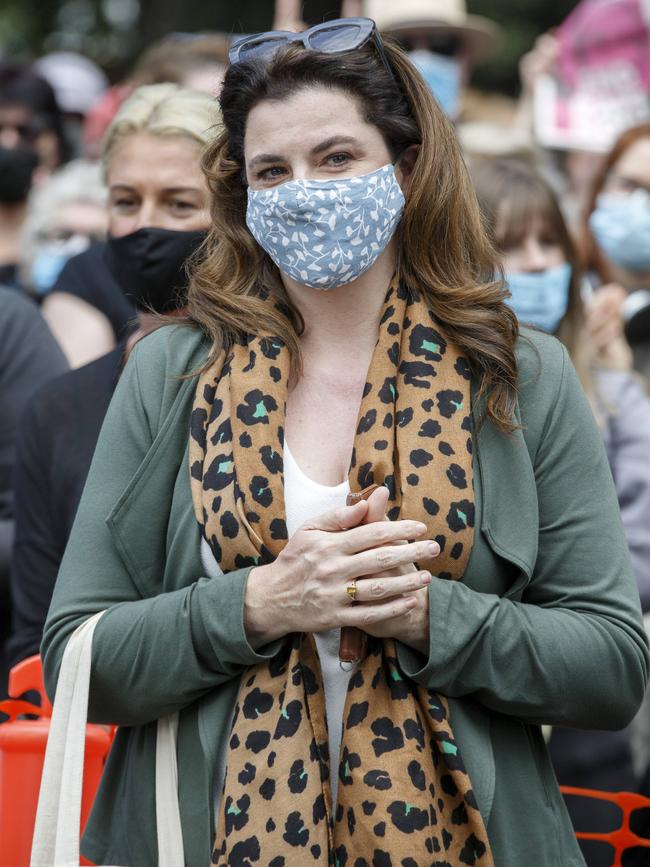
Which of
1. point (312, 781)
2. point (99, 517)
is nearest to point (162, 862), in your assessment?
point (312, 781)

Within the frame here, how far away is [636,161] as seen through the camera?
17.4 feet

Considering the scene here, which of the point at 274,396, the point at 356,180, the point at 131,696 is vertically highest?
the point at 356,180

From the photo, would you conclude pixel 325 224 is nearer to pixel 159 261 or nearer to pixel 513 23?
pixel 159 261

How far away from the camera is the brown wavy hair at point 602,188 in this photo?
5371 millimetres

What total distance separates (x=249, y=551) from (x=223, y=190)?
0.86m

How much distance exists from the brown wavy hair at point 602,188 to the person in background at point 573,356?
1.03 meters

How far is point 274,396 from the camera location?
2.49 m

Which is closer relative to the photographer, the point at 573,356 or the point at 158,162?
the point at 158,162

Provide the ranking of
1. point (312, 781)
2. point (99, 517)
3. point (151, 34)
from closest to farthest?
point (312, 781) < point (99, 517) < point (151, 34)

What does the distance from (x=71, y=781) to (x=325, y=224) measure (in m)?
1.13

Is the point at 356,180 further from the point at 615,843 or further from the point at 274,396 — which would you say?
the point at 615,843

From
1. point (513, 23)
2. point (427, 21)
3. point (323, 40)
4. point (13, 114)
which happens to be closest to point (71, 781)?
point (323, 40)

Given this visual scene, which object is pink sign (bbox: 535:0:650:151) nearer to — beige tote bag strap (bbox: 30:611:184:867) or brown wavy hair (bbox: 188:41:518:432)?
brown wavy hair (bbox: 188:41:518:432)

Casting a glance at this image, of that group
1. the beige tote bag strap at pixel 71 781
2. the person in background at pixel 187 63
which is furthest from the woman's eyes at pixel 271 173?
the person in background at pixel 187 63
